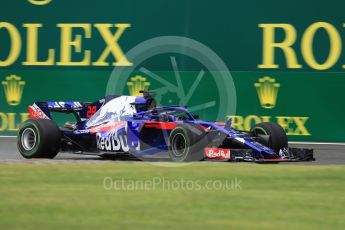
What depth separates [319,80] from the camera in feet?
54.1

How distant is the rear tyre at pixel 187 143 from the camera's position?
12320 millimetres

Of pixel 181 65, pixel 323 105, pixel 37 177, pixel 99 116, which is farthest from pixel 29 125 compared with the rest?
pixel 323 105

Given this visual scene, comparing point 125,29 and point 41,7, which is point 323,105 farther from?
point 41,7

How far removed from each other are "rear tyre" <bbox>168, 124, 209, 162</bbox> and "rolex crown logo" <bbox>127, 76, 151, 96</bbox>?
16.1 ft

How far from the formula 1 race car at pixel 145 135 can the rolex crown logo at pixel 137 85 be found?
330 centimetres

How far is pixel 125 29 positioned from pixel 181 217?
36.6ft

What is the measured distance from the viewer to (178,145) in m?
12.6

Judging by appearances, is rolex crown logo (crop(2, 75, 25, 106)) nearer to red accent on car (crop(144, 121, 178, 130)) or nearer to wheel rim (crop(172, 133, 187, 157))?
red accent on car (crop(144, 121, 178, 130))

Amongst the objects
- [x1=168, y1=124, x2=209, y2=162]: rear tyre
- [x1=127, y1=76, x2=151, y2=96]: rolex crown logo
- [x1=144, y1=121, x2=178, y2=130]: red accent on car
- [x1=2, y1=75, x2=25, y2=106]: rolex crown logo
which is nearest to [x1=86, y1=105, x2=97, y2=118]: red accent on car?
[x1=144, y1=121, x2=178, y2=130]: red accent on car

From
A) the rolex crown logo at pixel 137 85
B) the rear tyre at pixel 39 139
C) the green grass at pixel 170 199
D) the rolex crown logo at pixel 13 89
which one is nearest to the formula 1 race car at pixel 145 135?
the rear tyre at pixel 39 139

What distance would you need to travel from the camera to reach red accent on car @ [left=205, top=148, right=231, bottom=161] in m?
12.2

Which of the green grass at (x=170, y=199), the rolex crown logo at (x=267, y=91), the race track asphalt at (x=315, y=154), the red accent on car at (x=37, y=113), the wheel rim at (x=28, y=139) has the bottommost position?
the green grass at (x=170, y=199)

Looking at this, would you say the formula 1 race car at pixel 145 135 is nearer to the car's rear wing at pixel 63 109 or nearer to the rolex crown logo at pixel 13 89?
the car's rear wing at pixel 63 109

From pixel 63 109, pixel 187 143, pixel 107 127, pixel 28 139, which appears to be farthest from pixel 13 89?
pixel 187 143
